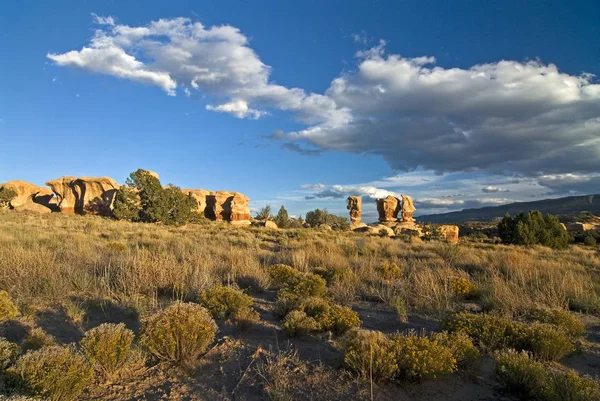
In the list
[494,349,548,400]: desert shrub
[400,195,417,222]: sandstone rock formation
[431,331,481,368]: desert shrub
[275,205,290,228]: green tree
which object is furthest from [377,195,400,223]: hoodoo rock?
[494,349,548,400]: desert shrub

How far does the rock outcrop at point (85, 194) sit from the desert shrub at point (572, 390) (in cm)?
4911

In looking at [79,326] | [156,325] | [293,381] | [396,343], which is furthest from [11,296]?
[396,343]

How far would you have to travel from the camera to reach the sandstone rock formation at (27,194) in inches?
1874

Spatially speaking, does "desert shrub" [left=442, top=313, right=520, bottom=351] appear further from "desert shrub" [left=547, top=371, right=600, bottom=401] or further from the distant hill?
the distant hill

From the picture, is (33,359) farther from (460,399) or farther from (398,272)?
(398,272)

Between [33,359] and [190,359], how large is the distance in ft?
5.00

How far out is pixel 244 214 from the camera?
166ft

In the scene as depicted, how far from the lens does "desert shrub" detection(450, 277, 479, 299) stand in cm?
759

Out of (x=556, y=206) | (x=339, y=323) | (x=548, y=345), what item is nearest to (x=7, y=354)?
(x=339, y=323)

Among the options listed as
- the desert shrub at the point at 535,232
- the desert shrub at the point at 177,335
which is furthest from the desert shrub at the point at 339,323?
the desert shrub at the point at 535,232

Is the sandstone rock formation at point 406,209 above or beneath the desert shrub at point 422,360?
above

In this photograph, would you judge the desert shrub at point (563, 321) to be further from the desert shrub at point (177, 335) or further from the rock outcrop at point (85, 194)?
the rock outcrop at point (85, 194)

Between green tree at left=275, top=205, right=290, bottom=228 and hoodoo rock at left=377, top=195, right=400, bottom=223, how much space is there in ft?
45.6

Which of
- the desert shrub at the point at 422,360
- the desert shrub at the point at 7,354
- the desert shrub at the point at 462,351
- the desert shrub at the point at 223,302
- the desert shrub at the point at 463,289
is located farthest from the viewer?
the desert shrub at the point at 463,289
